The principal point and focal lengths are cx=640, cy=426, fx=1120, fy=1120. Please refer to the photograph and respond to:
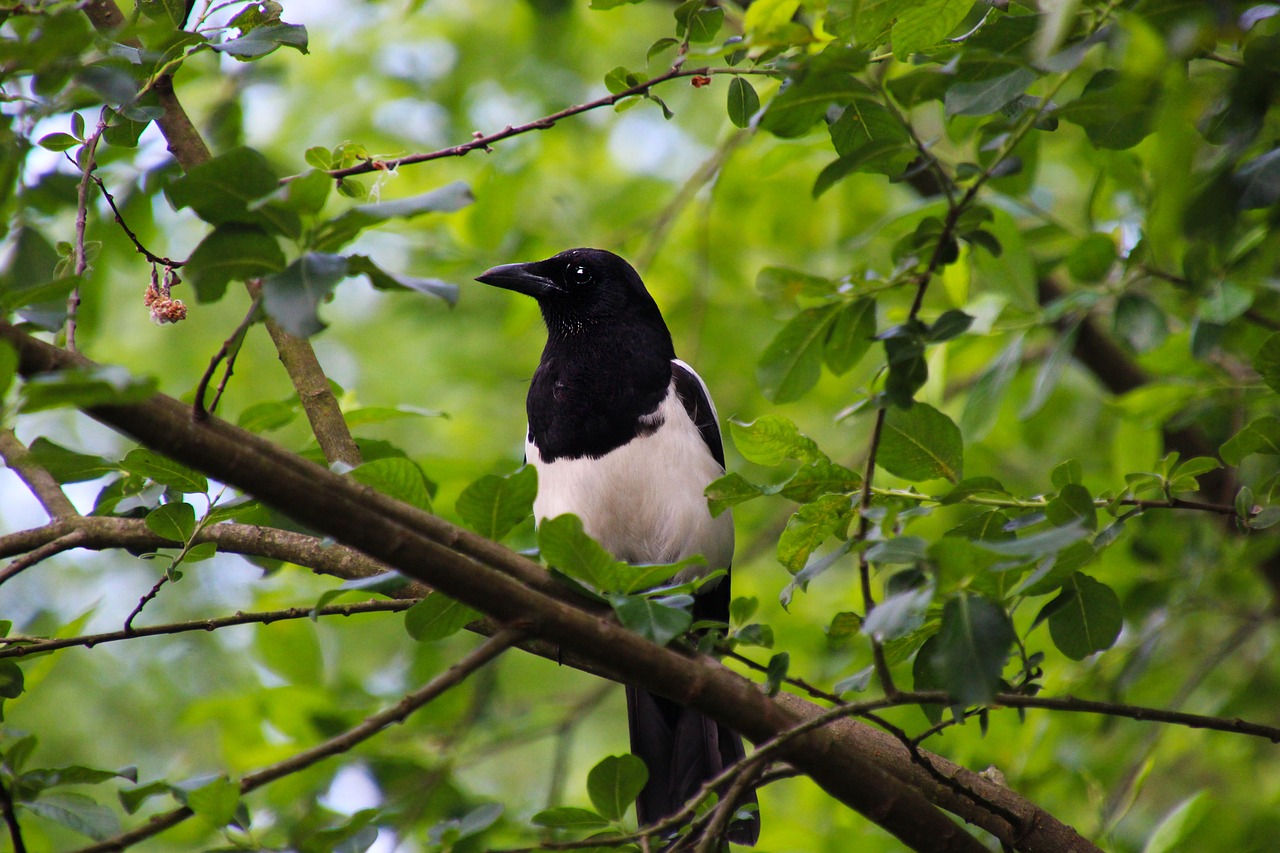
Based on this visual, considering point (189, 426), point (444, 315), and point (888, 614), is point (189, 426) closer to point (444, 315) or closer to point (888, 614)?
point (888, 614)

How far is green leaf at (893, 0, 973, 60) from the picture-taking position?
173cm

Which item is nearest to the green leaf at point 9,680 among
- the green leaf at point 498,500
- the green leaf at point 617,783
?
the green leaf at point 498,500

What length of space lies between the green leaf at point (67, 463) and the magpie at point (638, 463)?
4.74 feet

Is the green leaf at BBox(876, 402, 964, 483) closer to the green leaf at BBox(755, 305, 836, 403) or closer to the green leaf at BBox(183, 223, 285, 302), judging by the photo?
the green leaf at BBox(755, 305, 836, 403)

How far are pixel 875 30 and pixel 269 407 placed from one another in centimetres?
146

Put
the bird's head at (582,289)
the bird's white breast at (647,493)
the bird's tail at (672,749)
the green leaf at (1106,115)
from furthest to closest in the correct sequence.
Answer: the bird's head at (582,289), the bird's white breast at (647,493), the bird's tail at (672,749), the green leaf at (1106,115)

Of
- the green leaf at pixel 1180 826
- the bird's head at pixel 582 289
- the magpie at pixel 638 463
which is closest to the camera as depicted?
the green leaf at pixel 1180 826

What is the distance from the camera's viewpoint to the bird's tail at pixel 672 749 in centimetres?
322

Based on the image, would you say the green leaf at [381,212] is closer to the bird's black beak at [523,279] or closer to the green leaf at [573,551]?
the green leaf at [573,551]

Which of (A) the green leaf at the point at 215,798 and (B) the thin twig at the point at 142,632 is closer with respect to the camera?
(A) the green leaf at the point at 215,798

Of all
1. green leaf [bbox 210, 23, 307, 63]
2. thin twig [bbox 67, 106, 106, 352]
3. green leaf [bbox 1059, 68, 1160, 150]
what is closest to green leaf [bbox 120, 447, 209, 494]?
thin twig [bbox 67, 106, 106, 352]

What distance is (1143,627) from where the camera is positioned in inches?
135

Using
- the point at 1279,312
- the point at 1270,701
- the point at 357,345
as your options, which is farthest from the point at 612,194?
the point at 1270,701

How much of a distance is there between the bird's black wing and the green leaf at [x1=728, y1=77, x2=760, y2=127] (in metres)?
1.64
